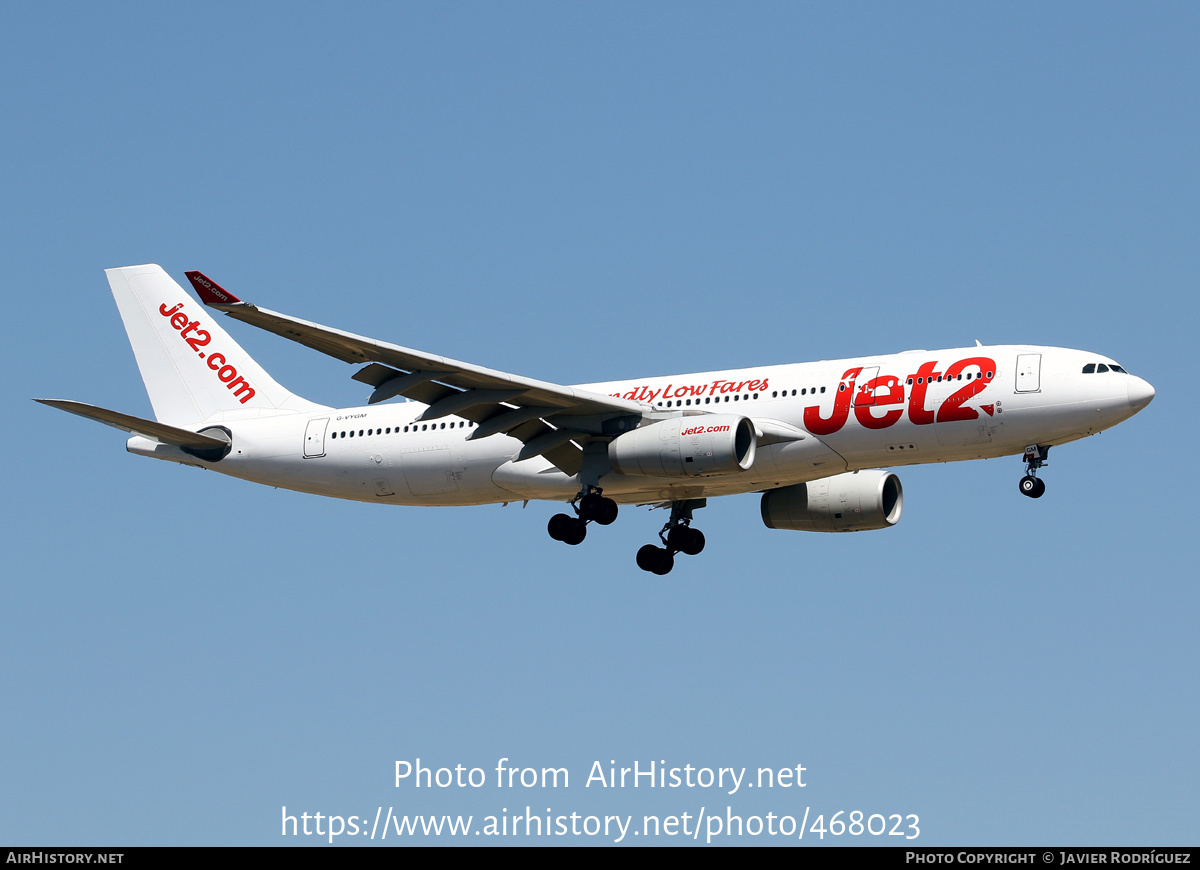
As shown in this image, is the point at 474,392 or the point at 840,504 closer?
the point at 474,392

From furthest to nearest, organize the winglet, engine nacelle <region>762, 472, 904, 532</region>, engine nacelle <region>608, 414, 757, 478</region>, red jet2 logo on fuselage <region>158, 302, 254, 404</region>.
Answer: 1. red jet2 logo on fuselage <region>158, 302, 254, 404</region>
2. engine nacelle <region>762, 472, 904, 532</region>
3. engine nacelle <region>608, 414, 757, 478</region>
4. the winglet

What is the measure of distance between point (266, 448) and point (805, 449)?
48.3ft

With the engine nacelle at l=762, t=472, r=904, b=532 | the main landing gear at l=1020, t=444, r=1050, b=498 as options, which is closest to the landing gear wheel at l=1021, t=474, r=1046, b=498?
the main landing gear at l=1020, t=444, r=1050, b=498

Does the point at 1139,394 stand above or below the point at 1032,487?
above

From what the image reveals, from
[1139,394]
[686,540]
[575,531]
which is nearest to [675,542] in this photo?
[686,540]

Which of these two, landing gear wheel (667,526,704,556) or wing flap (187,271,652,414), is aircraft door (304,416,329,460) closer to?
wing flap (187,271,652,414)

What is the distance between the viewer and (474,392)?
36375mm

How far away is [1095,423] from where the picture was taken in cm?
3547

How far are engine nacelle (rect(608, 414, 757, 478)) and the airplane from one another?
1.5 inches

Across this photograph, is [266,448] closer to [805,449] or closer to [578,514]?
[578,514]

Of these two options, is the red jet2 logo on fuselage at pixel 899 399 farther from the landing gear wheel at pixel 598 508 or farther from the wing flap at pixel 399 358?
the landing gear wheel at pixel 598 508

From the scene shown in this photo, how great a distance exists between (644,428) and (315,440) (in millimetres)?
9566

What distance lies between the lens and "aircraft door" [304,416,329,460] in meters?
41.6

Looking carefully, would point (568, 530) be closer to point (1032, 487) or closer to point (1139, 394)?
point (1032, 487)
